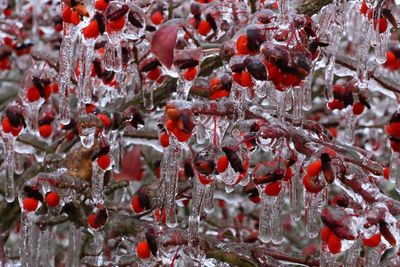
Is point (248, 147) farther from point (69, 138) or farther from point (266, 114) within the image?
point (69, 138)

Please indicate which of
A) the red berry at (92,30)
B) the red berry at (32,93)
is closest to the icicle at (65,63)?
the red berry at (92,30)

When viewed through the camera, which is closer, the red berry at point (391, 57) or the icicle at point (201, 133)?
the icicle at point (201, 133)

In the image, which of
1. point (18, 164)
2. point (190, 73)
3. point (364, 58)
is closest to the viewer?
point (190, 73)

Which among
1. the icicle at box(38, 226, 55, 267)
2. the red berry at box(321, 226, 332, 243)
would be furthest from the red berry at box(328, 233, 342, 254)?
the icicle at box(38, 226, 55, 267)

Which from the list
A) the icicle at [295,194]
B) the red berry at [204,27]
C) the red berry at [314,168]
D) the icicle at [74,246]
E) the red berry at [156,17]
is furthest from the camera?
the red berry at [156,17]

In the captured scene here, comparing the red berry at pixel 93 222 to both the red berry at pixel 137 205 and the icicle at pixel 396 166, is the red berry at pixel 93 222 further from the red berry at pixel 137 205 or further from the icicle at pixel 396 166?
the icicle at pixel 396 166

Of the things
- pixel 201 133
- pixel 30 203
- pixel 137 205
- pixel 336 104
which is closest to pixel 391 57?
pixel 336 104

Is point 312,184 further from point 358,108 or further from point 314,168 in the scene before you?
point 358,108
